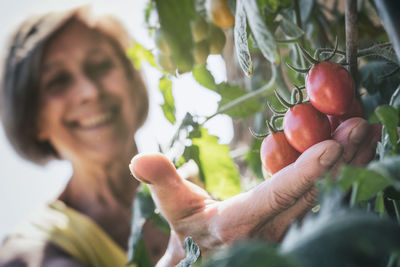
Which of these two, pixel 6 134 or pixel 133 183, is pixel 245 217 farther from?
pixel 6 134

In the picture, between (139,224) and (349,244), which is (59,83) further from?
(349,244)

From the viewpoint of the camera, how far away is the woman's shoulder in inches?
37.2

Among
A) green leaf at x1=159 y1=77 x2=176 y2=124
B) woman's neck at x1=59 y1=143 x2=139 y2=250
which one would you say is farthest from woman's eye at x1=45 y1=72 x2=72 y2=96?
green leaf at x1=159 y1=77 x2=176 y2=124

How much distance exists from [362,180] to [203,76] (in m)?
0.37

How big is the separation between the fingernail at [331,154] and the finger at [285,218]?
0.04m

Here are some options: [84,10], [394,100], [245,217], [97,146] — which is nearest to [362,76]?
[394,100]

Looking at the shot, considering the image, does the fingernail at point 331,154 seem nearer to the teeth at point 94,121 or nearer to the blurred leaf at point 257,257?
the blurred leaf at point 257,257

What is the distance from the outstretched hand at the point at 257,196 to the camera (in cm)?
27

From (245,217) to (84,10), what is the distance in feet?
4.97

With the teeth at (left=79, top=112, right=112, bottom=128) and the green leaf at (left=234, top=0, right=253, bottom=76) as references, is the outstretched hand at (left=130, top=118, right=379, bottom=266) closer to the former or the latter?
the green leaf at (left=234, top=0, right=253, bottom=76)

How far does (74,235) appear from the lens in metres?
1.09

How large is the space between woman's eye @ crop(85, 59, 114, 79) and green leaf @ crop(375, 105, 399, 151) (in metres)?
1.27

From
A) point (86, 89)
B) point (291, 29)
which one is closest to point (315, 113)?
point (291, 29)

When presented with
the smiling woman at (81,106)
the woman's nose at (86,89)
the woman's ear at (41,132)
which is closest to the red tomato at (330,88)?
the smiling woman at (81,106)
